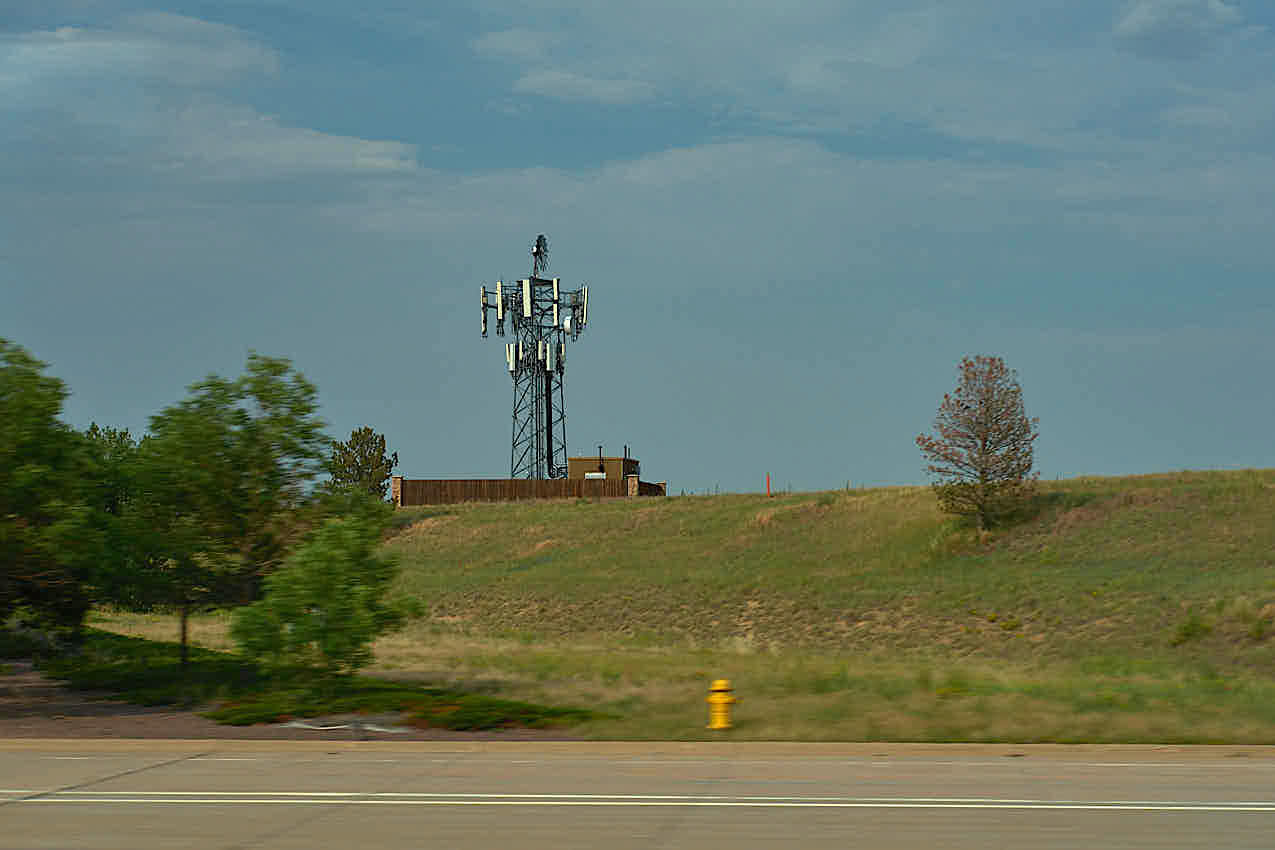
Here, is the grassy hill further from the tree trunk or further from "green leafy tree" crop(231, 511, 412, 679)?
the tree trunk

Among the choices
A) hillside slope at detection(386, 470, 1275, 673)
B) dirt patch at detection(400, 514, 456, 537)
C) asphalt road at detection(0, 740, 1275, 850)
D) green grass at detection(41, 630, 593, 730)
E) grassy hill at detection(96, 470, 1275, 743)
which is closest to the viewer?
asphalt road at detection(0, 740, 1275, 850)

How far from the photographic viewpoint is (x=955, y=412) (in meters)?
54.5

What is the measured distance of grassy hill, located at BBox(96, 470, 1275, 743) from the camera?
17969mm

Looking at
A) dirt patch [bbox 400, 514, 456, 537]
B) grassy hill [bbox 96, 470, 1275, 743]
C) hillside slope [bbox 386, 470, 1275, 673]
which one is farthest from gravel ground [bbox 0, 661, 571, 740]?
dirt patch [bbox 400, 514, 456, 537]

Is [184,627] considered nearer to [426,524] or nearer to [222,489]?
[222,489]

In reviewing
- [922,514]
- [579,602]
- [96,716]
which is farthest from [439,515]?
[96,716]

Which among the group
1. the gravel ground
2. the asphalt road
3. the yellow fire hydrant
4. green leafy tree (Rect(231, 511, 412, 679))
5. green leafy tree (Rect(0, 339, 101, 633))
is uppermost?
green leafy tree (Rect(0, 339, 101, 633))

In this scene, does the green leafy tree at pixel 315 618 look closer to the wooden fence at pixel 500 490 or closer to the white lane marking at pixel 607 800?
the white lane marking at pixel 607 800

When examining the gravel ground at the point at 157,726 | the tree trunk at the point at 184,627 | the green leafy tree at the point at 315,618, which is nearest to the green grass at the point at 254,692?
the tree trunk at the point at 184,627

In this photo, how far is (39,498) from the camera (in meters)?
21.5

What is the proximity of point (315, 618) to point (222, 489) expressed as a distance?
440cm

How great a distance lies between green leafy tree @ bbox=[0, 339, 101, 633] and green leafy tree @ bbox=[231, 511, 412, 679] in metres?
3.41

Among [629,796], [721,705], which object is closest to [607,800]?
[629,796]

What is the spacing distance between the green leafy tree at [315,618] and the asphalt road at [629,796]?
10.3 feet
